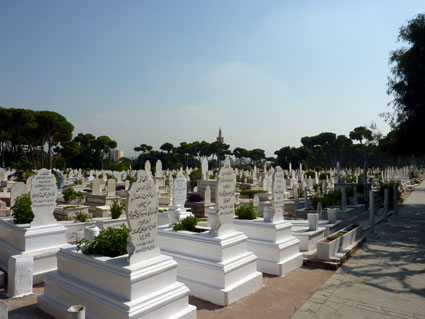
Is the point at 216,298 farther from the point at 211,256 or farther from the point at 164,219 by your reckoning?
the point at 164,219

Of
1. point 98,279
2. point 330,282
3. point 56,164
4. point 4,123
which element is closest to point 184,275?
point 98,279

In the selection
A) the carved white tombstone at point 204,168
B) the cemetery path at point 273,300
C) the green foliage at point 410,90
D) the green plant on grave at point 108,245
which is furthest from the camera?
the carved white tombstone at point 204,168

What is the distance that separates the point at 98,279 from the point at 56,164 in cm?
5803

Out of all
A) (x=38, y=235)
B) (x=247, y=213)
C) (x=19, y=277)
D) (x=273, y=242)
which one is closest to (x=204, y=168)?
(x=247, y=213)

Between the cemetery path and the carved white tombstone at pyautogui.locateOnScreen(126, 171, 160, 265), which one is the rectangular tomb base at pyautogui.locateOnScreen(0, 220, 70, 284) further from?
the cemetery path

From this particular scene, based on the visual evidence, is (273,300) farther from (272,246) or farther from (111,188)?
(111,188)

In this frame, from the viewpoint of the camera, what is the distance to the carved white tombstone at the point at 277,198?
293 inches

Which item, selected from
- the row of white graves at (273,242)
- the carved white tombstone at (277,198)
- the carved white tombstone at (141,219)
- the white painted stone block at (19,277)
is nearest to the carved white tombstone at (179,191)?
the row of white graves at (273,242)

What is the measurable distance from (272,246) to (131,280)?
4012 millimetres

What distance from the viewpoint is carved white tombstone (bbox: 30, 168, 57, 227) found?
22.1ft

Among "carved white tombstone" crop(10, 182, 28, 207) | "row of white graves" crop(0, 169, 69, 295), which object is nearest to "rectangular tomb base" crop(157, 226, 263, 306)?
"row of white graves" crop(0, 169, 69, 295)

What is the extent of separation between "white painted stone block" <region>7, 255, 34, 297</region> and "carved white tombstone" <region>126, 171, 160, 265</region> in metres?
2.64

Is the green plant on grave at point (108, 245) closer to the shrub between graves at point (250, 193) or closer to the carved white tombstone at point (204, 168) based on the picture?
the shrub between graves at point (250, 193)

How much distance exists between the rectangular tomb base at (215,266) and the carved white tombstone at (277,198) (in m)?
1.62
